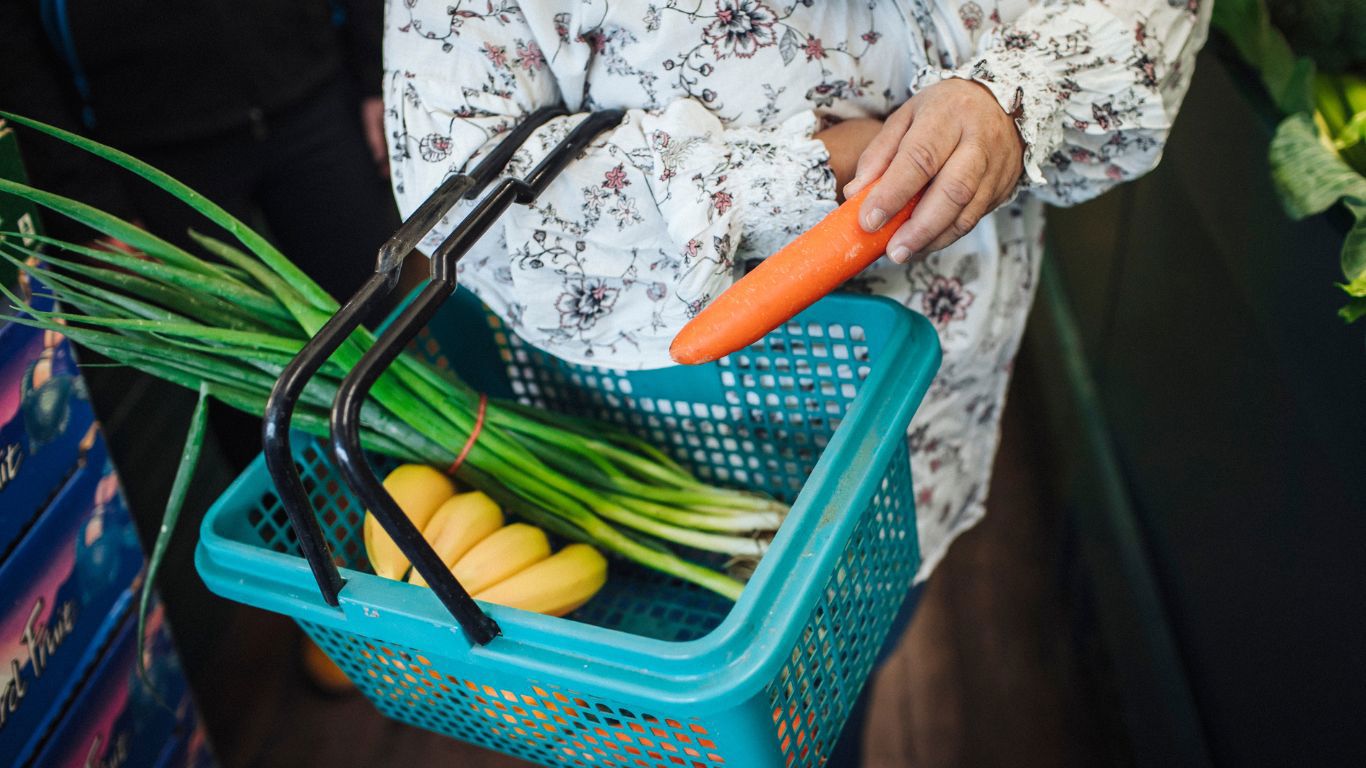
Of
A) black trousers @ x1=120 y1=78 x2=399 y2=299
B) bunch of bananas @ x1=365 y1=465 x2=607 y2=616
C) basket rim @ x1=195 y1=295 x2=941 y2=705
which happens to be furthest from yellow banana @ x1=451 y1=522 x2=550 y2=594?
black trousers @ x1=120 y1=78 x2=399 y2=299

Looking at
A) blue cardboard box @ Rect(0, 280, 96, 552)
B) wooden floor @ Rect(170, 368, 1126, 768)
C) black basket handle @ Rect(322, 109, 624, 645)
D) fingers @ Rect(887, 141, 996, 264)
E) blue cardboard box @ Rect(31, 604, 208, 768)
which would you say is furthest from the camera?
wooden floor @ Rect(170, 368, 1126, 768)

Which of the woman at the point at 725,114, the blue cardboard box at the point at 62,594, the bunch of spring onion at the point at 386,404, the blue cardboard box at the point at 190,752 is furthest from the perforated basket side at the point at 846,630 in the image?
the blue cardboard box at the point at 190,752

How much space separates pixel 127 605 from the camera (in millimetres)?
1362

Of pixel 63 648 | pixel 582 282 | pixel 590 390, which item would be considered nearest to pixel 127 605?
pixel 63 648

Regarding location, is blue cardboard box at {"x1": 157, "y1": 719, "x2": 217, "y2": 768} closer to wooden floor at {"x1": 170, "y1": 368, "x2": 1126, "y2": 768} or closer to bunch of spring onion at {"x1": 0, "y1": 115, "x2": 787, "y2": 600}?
wooden floor at {"x1": 170, "y1": 368, "x2": 1126, "y2": 768}

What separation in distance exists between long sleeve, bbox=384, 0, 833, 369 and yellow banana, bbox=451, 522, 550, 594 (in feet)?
0.69

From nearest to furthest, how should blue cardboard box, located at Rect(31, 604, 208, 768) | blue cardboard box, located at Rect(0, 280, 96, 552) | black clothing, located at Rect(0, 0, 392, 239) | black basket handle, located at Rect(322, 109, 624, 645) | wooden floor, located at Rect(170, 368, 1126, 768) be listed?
black basket handle, located at Rect(322, 109, 624, 645), blue cardboard box, located at Rect(0, 280, 96, 552), blue cardboard box, located at Rect(31, 604, 208, 768), black clothing, located at Rect(0, 0, 392, 239), wooden floor, located at Rect(170, 368, 1126, 768)

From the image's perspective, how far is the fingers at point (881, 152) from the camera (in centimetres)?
78

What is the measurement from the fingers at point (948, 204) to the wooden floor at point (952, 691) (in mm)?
1081

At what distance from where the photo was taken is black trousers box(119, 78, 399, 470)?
1.68 meters

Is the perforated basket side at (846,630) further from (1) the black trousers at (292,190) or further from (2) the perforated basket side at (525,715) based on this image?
(1) the black trousers at (292,190)

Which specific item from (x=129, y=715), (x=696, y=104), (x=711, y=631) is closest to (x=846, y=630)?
(x=711, y=631)

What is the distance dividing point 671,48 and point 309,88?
3.51 feet

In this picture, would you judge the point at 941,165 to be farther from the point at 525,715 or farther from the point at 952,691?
the point at 952,691
